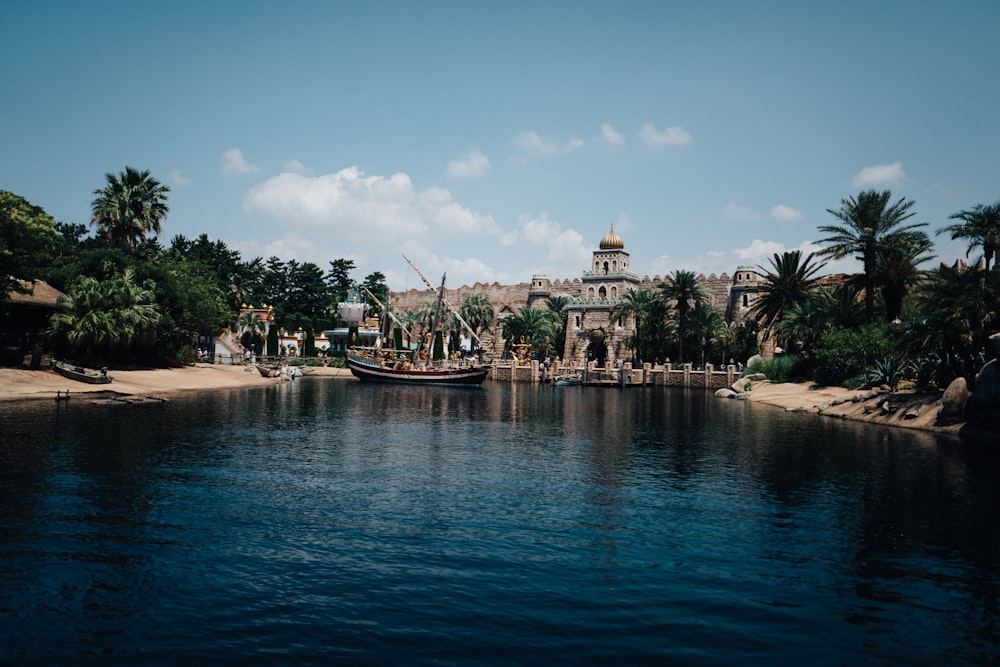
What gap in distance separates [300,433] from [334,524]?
14038 millimetres

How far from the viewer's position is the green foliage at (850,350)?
134ft

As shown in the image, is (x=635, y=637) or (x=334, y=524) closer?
(x=635, y=637)

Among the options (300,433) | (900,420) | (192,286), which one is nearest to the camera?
(300,433)

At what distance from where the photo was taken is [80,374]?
3928 centimetres

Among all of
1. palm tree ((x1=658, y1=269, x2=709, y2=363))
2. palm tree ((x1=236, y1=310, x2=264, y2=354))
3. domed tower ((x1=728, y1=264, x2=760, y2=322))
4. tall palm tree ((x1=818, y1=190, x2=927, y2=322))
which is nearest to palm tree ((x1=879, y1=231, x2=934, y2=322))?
tall palm tree ((x1=818, y1=190, x2=927, y2=322))

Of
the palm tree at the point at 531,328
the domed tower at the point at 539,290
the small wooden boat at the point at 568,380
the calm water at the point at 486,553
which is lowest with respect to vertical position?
the calm water at the point at 486,553

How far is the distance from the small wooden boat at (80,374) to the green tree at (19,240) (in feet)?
15.9

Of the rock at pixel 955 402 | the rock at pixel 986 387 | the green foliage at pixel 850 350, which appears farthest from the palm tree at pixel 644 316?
the rock at pixel 986 387

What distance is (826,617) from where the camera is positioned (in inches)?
384

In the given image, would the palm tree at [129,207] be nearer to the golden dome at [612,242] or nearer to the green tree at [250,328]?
the green tree at [250,328]

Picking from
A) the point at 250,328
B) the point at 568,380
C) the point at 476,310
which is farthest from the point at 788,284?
the point at 250,328

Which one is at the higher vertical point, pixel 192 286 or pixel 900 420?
pixel 192 286

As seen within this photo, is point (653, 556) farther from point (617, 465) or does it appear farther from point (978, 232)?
point (978, 232)

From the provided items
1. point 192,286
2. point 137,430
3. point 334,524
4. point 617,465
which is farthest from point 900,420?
point 192,286
